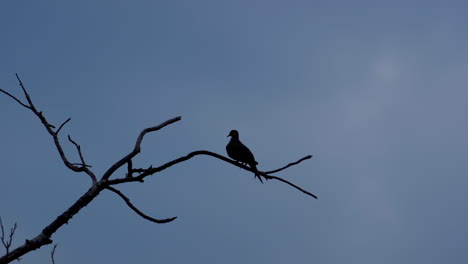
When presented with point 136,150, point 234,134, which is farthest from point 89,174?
point 234,134

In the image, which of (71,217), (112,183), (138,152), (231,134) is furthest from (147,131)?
(231,134)

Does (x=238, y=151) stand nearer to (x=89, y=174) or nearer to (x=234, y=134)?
(x=234, y=134)

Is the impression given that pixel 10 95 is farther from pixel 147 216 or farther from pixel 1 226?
pixel 147 216

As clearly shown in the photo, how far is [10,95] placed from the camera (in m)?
5.18

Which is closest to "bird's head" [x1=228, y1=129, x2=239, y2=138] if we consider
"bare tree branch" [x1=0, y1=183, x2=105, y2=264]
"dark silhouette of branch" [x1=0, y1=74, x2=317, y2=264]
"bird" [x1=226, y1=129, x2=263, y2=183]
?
"bird" [x1=226, y1=129, x2=263, y2=183]

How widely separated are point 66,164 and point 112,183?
27.4 inches

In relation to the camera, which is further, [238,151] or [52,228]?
[238,151]

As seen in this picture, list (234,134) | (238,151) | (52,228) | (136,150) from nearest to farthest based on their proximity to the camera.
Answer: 1. (52,228)
2. (136,150)
3. (238,151)
4. (234,134)

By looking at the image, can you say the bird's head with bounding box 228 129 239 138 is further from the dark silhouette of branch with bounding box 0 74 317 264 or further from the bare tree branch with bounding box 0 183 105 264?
the bare tree branch with bounding box 0 183 105 264

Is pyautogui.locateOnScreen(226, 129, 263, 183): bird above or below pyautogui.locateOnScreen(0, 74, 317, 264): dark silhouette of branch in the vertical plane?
above

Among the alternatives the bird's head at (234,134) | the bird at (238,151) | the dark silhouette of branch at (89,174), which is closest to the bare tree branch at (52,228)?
the dark silhouette of branch at (89,174)

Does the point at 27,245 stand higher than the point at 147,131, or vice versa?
the point at 147,131

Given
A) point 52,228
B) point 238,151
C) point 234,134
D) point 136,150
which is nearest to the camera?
point 52,228

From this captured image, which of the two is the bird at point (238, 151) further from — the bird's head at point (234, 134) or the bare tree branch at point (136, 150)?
the bare tree branch at point (136, 150)
